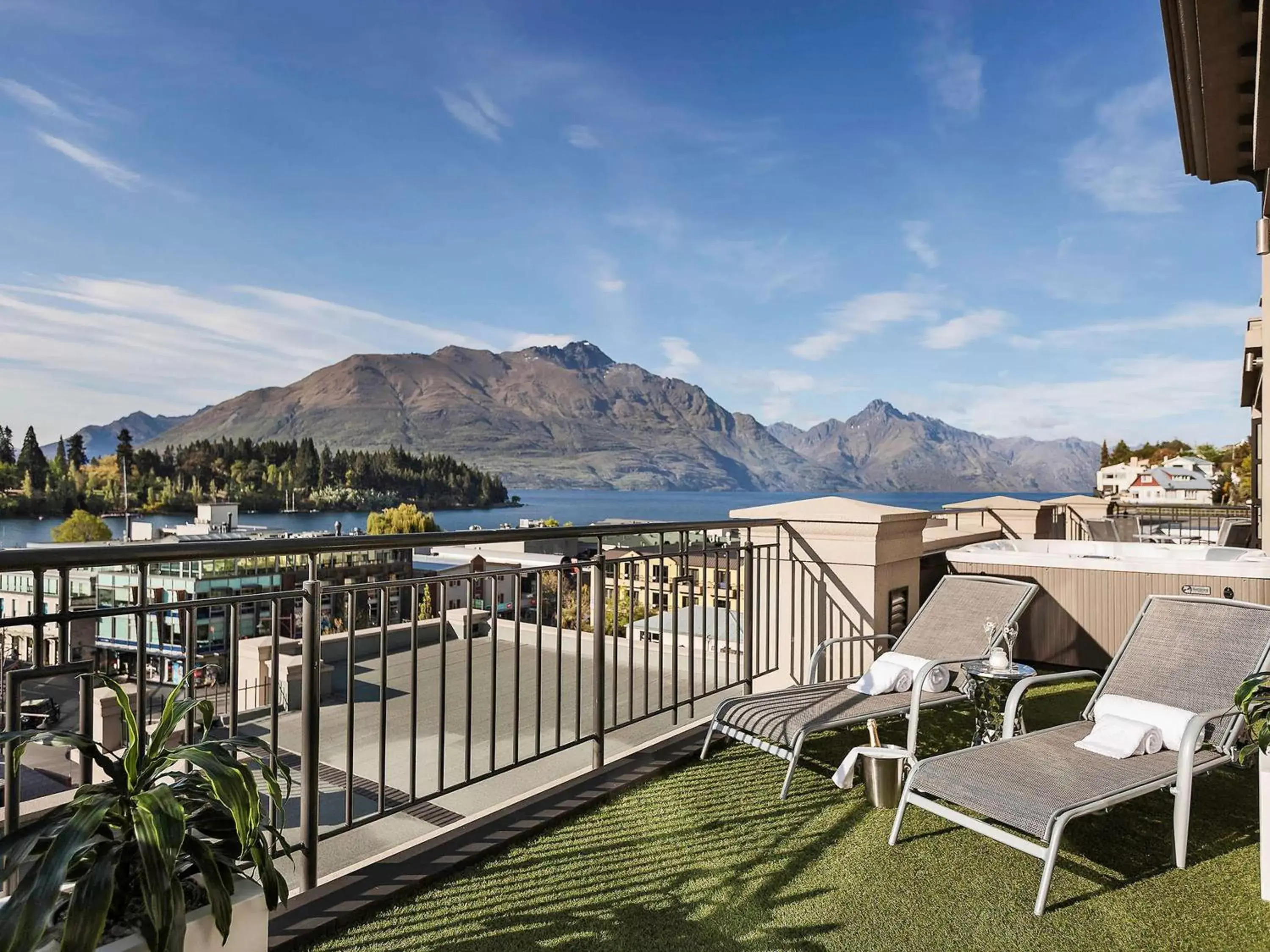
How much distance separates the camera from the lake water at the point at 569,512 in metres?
57.7

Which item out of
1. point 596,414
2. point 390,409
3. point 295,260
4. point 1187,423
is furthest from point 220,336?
point 1187,423

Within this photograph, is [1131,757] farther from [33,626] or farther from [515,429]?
[515,429]

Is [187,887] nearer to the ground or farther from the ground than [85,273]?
nearer to the ground

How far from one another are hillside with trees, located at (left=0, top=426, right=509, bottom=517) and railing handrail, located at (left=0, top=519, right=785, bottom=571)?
65139mm

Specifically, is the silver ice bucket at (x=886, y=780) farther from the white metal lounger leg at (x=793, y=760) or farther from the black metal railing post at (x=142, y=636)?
the black metal railing post at (x=142, y=636)

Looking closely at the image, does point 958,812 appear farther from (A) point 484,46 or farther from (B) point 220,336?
(B) point 220,336

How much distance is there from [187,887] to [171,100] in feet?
268

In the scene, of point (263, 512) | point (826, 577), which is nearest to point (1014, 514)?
point (826, 577)

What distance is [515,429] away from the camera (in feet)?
466

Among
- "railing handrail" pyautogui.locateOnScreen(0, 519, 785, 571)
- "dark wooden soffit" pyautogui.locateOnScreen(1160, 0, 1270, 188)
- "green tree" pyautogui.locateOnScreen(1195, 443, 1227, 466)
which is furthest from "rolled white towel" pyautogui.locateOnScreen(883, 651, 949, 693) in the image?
"green tree" pyautogui.locateOnScreen(1195, 443, 1227, 466)

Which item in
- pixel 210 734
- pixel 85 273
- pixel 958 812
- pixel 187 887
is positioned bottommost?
pixel 958 812

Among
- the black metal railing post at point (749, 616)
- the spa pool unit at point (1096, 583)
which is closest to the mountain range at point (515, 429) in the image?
the black metal railing post at point (749, 616)

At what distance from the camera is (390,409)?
129m

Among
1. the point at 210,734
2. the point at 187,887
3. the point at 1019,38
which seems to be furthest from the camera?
the point at 1019,38
